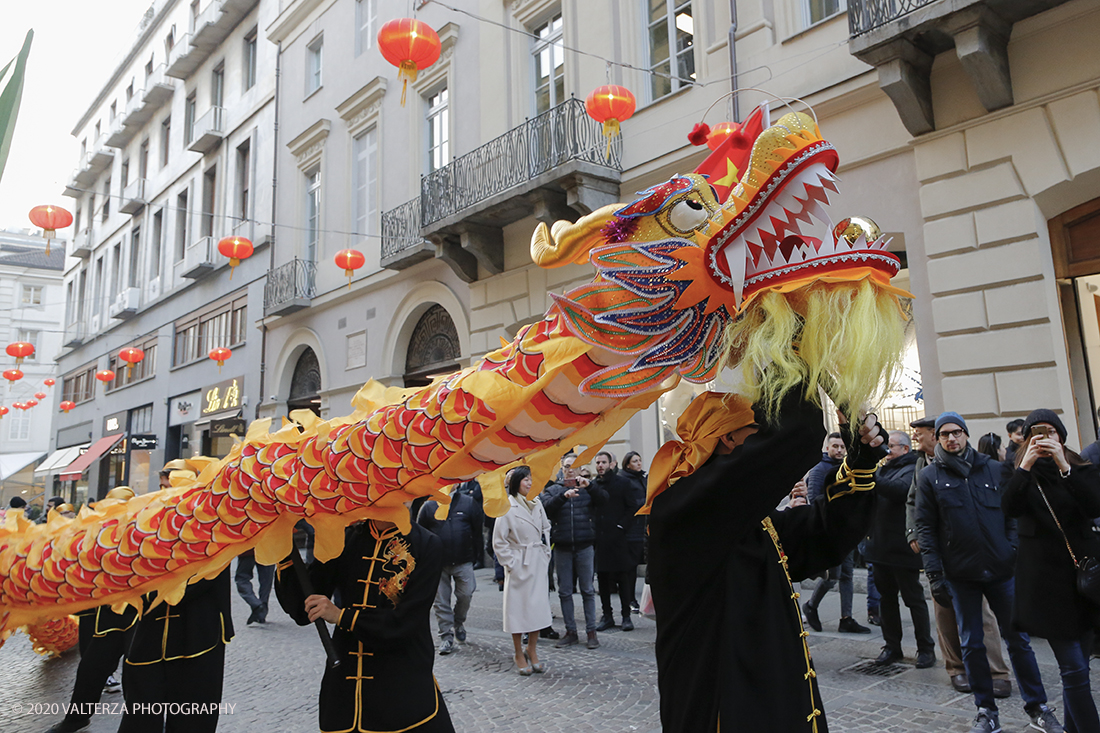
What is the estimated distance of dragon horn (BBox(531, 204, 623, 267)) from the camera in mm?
2182

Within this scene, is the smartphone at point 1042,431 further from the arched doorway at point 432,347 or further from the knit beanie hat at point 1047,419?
the arched doorway at point 432,347

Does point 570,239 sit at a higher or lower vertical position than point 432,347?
lower

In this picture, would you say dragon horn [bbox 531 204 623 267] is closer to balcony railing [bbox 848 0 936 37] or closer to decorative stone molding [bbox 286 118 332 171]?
balcony railing [bbox 848 0 936 37]

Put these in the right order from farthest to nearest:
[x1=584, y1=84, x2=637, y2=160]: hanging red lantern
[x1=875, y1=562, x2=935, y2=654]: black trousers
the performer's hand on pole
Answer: [x1=584, y1=84, x2=637, y2=160]: hanging red lantern < [x1=875, y1=562, x2=935, y2=654]: black trousers < the performer's hand on pole

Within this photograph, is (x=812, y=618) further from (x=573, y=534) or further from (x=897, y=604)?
(x=573, y=534)

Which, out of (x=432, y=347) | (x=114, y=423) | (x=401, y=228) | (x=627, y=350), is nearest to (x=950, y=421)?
(x=627, y=350)

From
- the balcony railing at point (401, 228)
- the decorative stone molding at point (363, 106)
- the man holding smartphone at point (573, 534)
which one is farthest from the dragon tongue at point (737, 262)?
the decorative stone molding at point (363, 106)

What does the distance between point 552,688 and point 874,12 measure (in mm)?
7028

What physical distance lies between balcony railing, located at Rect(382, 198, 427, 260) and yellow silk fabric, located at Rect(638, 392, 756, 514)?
1211cm

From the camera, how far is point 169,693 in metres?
3.85

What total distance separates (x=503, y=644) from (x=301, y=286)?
39.9 ft

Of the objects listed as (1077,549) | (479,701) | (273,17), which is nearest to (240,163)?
(273,17)

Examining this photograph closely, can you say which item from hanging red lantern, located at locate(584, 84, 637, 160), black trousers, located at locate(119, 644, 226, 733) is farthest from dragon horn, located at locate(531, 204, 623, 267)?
hanging red lantern, located at locate(584, 84, 637, 160)

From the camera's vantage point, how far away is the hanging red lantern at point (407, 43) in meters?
8.50
